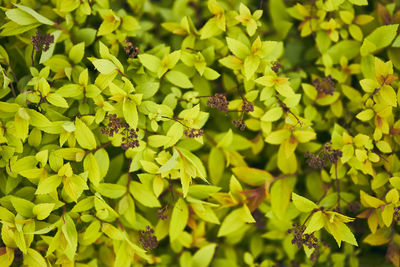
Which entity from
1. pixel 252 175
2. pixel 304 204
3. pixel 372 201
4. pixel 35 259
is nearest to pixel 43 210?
pixel 35 259

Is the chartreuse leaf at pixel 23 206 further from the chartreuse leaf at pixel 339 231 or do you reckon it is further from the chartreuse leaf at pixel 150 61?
the chartreuse leaf at pixel 339 231

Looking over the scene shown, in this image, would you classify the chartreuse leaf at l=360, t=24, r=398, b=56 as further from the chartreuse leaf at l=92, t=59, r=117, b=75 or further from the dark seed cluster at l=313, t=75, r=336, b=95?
the chartreuse leaf at l=92, t=59, r=117, b=75

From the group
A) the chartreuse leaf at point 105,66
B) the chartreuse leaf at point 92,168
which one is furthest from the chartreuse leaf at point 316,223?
the chartreuse leaf at point 105,66

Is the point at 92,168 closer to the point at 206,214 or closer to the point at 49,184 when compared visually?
the point at 49,184

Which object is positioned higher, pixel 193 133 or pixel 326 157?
pixel 193 133

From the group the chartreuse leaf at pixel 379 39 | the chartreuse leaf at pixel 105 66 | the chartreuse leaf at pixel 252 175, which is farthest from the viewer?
the chartreuse leaf at pixel 252 175

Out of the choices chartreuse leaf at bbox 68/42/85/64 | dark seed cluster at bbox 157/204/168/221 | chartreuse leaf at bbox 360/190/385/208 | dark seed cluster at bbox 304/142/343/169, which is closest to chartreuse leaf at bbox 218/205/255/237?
dark seed cluster at bbox 157/204/168/221

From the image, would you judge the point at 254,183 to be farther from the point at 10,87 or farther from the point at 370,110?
the point at 10,87
